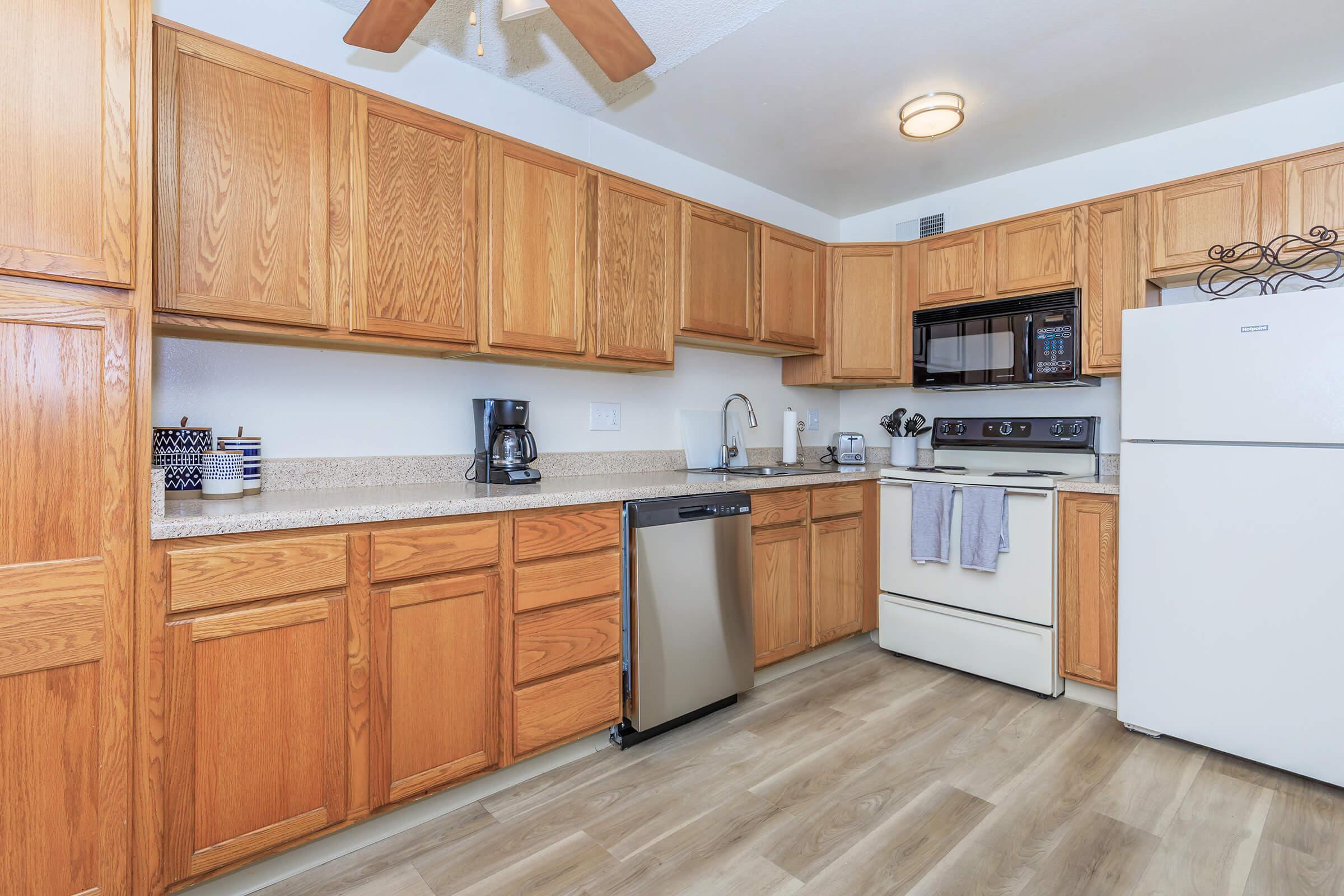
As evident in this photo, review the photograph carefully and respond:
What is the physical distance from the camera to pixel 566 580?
2.06m

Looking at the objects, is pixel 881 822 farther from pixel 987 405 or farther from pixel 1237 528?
pixel 987 405

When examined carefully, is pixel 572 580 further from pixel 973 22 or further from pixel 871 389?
pixel 871 389

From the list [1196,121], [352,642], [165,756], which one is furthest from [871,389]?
[165,756]

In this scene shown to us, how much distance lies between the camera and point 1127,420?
7.91 ft

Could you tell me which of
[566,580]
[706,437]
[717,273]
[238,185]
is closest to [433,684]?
[566,580]

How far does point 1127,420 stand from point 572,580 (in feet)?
7.03

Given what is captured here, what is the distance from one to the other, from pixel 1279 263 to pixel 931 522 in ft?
5.32

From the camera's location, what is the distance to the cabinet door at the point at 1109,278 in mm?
2756

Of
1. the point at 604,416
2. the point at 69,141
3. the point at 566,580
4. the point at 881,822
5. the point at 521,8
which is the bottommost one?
the point at 881,822

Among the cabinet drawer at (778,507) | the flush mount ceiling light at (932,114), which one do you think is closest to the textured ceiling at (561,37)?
the flush mount ceiling light at (932,114)

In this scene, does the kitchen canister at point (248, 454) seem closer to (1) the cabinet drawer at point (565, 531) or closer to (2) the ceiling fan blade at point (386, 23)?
(1) the cabinet drawer at point (565, 531)

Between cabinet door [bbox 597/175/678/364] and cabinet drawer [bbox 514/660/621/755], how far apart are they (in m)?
1.22

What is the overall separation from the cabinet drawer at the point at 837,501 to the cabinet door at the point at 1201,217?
5.17 feet

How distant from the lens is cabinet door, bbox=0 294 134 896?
4.16ft
